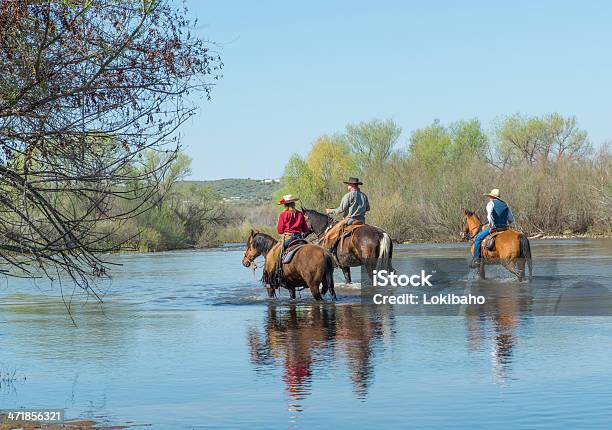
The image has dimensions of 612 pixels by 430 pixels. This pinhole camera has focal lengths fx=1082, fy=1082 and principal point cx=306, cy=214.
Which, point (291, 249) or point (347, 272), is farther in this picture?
point (347, 272)

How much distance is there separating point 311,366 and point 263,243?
11115mm

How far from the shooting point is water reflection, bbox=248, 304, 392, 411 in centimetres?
1252

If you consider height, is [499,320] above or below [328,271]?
below

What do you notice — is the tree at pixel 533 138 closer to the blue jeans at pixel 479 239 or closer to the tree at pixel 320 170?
the tree at pixel 320 170

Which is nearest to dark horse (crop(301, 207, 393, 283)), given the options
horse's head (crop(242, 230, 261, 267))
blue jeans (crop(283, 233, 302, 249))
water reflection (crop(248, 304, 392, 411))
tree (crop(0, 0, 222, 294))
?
horse's head (crop(242, 230, 261, 267))

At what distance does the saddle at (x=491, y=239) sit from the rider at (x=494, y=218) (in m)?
0.07

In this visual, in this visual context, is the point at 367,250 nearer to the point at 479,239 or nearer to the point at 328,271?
the point at 479,239

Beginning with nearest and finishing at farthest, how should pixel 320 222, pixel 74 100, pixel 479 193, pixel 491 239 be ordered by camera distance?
pixel 74 100 < pixel 491 239 < pixel 320 222 < pixel 479 193

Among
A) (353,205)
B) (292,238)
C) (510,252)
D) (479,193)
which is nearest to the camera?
(292,238)

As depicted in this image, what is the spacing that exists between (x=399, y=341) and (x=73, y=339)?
5504mm

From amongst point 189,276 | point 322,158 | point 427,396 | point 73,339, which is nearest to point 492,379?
point 427,396

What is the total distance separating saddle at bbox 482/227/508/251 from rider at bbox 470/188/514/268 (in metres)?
0.07

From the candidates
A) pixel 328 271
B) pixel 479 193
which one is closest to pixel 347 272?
pixel 328 271

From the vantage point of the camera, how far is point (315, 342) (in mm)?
15711
